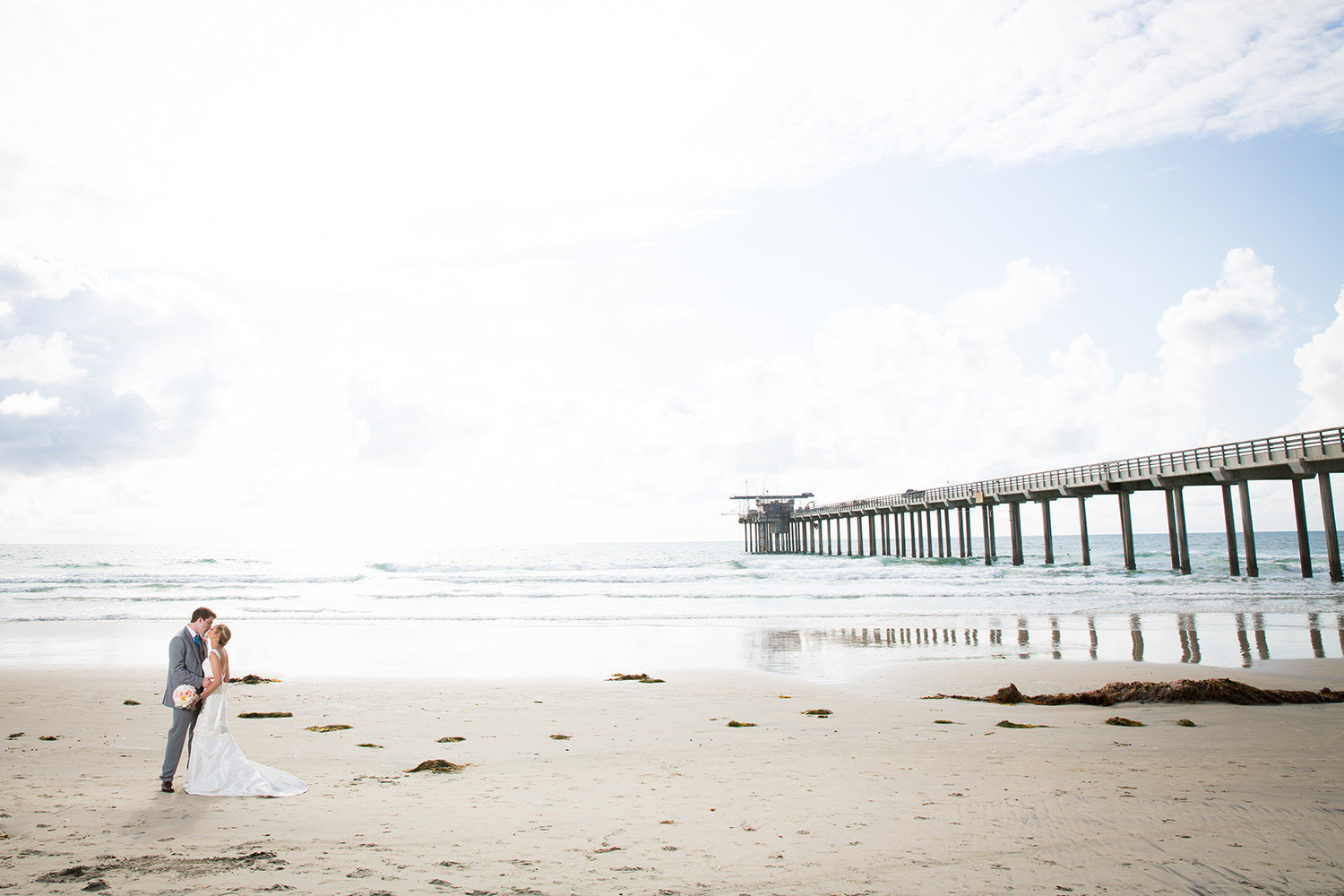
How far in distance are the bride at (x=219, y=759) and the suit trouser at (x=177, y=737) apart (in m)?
0.13

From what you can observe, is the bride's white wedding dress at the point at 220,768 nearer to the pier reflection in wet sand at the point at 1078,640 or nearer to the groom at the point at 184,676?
the groom at the point at 184,676

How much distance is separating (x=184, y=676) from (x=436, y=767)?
199 cm

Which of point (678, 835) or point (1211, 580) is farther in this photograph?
point (1211, 580)

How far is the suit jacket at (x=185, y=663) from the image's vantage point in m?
5.57

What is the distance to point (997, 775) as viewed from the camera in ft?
19.4

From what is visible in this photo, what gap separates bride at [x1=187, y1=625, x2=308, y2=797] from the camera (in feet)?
17.9

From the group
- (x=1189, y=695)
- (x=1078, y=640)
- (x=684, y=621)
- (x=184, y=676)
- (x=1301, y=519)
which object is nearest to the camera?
(x=184, y=676)

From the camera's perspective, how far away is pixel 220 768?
549 cm

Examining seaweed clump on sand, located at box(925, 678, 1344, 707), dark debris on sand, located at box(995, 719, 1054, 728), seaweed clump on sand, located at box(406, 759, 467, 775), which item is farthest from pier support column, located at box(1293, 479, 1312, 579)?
seaweed clump on sand, located at box(406, 759, 467, 775)

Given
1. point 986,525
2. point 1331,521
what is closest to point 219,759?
point 1331,521

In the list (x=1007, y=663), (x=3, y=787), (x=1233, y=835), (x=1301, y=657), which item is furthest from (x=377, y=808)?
(x=1301, y=657)

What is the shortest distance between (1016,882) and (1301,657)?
41.8ft

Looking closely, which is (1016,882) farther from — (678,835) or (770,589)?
(770,589)

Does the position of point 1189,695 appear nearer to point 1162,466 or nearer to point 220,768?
point 220,768
